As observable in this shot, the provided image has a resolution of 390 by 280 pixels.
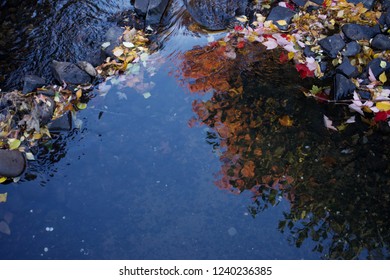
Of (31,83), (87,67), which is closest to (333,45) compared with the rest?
(87,67)

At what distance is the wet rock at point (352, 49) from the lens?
147 inches

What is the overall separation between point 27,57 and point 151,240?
2.39 metres

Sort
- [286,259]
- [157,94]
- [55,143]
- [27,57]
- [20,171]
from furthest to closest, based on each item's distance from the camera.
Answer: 1. [27,57]
2. [157,94]
3. [55,143]
4. [20,171]
5. [286,259]

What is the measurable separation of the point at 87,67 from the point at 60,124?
2.16 feet

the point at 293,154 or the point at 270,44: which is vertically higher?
the point at 270,44

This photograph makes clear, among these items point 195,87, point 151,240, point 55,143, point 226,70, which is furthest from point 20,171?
point 226,70

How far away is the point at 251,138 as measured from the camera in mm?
3318

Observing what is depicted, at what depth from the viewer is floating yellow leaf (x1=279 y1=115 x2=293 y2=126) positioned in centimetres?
340

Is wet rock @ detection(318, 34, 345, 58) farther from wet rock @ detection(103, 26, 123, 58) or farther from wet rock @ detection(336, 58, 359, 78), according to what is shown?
wet rock @ detection(103, 26, 123, 58)

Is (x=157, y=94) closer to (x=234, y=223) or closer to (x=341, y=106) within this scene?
(x=234, y=223)

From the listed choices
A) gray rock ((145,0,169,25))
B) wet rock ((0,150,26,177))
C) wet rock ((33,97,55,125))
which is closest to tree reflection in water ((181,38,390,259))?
gray rock ((145,0,169,25))

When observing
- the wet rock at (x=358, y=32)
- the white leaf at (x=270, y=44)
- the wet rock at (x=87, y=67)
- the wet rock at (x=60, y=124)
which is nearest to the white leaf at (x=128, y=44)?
the wet rock at (x=87, y=67)

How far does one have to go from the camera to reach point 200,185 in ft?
10.1

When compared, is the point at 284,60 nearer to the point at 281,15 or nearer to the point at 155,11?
the point at 281,15
